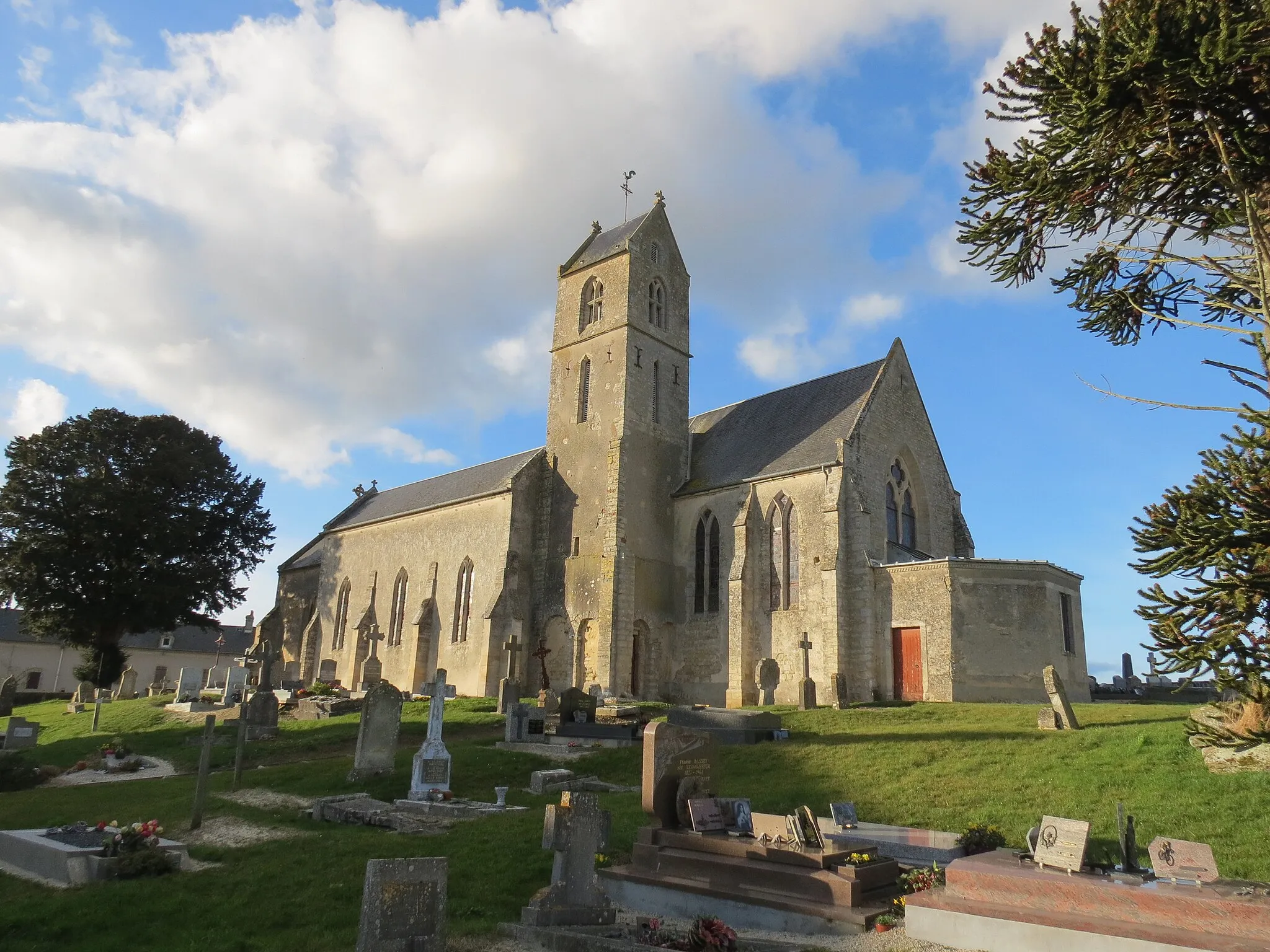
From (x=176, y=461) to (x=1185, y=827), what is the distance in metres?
44.7

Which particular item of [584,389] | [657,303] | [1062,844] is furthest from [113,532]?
[1062,844]

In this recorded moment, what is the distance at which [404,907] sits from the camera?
6699mm

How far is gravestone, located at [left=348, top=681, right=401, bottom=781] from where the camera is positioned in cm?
1631

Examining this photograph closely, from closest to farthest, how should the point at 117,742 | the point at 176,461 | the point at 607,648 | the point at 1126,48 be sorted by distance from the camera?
the point at 1126,48 < the point at 117,742 < the point at 607,648 < the point at 176,461

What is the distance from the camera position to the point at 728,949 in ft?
23.7

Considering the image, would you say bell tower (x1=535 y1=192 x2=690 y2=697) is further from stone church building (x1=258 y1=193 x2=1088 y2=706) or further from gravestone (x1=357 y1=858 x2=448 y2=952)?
gravestone (x1=357 y1=858 x2=448 y2=952)

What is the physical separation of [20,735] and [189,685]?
980cm

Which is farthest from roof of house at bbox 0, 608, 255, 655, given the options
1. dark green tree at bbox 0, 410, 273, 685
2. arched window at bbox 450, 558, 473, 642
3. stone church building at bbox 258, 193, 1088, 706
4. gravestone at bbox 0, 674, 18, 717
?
stone church building at bbox 258, 193, 1088, 706

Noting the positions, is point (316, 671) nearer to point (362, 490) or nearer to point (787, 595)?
point (362, 490)

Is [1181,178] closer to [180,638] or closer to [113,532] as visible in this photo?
[113,532]

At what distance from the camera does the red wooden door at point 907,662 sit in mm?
24859

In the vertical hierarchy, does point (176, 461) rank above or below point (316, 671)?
above

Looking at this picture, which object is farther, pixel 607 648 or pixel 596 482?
pixel 596 482

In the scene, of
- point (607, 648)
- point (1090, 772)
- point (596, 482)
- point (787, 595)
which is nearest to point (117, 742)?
point (607, 648)
